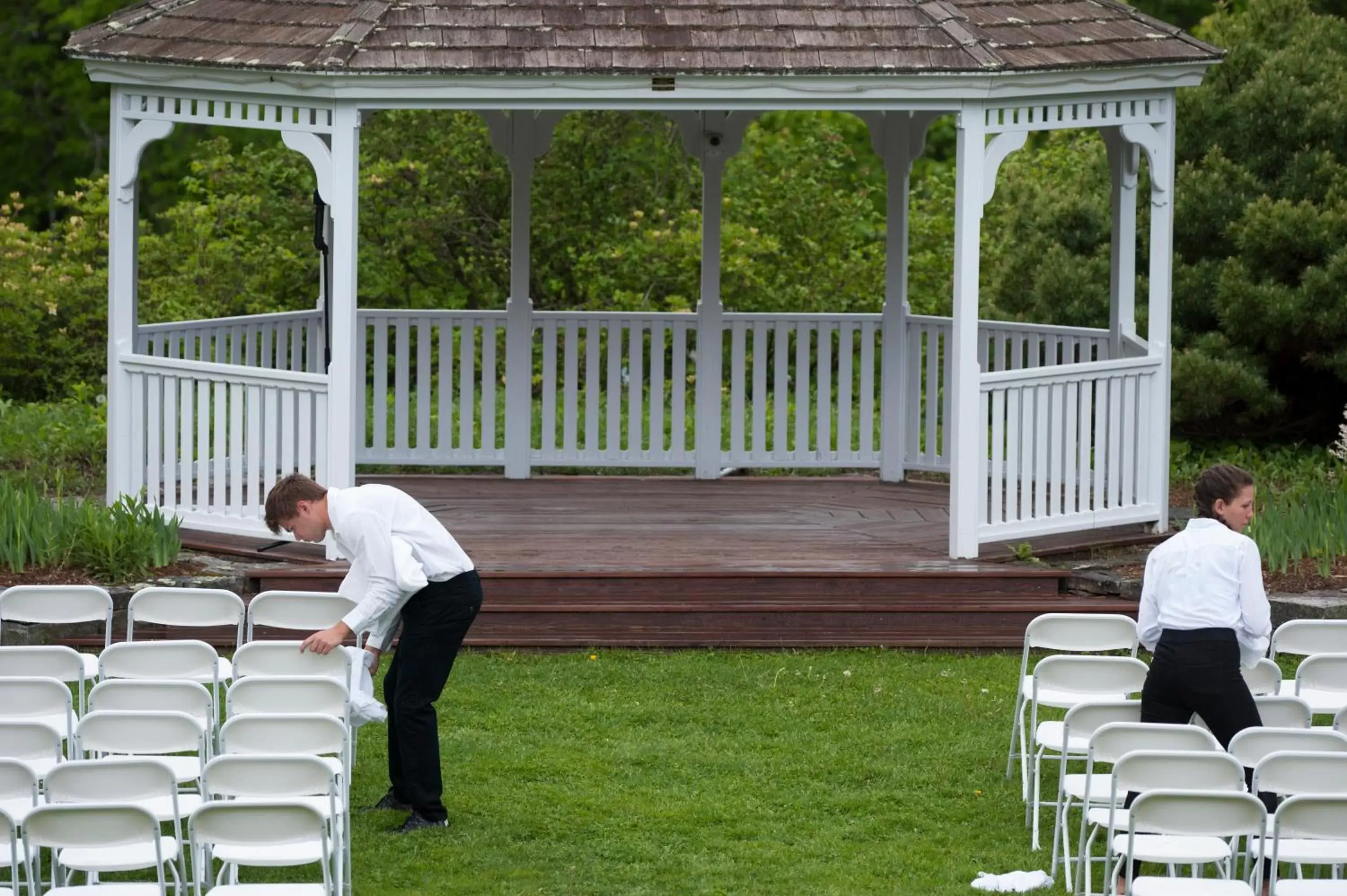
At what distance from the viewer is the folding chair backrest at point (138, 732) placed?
7.61 m

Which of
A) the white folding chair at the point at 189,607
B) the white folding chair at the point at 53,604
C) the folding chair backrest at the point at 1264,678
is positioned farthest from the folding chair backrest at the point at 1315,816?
the white folding chair at the point at 53,604

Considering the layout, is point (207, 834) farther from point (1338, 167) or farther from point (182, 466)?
point (1338, 167)

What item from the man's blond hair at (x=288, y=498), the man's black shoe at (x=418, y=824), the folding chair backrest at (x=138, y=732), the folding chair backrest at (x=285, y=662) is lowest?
the man's black shoe at (x=418, y=824)

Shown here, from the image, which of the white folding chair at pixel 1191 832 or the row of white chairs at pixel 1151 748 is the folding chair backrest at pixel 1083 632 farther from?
the white folding chair at pixel 1191 832

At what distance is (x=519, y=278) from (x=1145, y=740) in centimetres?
895

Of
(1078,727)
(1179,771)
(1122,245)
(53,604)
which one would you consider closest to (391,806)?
(53,604)

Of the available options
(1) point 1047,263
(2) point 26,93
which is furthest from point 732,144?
(2) point 26,93

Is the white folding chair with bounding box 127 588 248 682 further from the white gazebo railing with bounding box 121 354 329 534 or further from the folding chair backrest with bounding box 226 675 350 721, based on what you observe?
the white gazebo railing with bounding box 121 354 329 534

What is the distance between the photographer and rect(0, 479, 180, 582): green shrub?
39.2ft

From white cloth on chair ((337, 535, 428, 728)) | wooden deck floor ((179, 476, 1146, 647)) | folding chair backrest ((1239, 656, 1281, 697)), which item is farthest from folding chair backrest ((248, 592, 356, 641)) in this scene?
folding chair backrest ((1239, 656, 1281, 697))

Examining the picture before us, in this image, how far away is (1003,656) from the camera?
11969 mm

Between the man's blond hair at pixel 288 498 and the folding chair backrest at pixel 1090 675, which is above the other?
the man's blond hair at pixel 288 498

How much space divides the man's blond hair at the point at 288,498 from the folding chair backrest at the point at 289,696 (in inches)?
22.9

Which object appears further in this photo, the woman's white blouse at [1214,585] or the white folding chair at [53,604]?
the white folding chair at [53,604]
